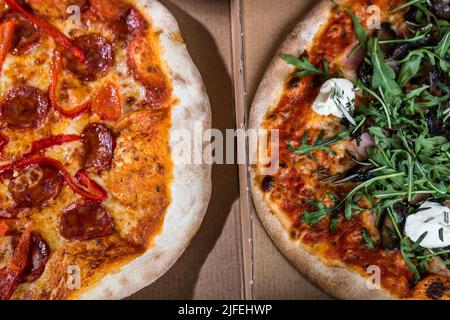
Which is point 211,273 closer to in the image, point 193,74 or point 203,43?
point 193,74

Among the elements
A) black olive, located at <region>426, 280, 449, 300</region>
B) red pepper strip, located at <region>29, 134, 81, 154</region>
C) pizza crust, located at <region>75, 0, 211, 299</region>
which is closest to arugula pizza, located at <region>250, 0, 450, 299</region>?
black olive, located at <region>426, 280, 449, 300</region>

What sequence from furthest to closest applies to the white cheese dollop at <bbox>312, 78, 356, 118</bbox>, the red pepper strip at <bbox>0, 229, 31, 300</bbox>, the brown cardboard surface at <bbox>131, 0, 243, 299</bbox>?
the brown cardboard surface at <bbox>131, 0, 243, 299</bbox>
the white cheese dollop at <bbox>312, 78, 356, 118</bbox>
the red pepper strip at <bbox>0, 229, 31, 300</bbox>

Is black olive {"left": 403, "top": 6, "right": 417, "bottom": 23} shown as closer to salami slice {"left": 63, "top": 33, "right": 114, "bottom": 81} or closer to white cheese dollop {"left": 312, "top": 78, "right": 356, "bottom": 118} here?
white cheese dollop {"left": 312, "top": 78, "right": 356, "bottom": 118}

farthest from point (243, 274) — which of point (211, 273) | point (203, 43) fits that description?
point (203, 43)

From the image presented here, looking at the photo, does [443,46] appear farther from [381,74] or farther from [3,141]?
[3,141]

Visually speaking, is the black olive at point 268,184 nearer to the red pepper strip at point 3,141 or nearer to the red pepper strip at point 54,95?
the red pepper strip at point 54,95

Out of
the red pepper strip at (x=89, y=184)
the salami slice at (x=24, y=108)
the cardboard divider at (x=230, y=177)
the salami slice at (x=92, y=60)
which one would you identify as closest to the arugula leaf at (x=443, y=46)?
the cardboard divider at (x=230, y=177)
